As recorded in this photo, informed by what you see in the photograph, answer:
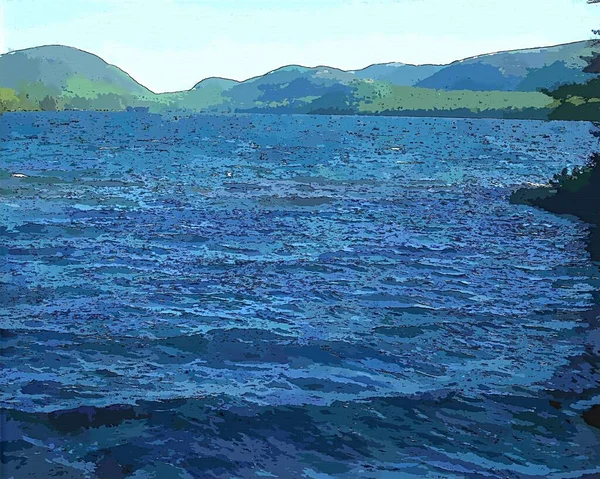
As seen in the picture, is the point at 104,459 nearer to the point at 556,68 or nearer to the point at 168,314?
the point at 168,314

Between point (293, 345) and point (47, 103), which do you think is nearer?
point (293, 345)

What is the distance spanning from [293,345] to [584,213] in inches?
1027

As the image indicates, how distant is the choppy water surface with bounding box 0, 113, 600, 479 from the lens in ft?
33.9

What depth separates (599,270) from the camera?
76.4ft

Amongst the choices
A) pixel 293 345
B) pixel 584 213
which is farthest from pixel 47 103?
pixel 293 345

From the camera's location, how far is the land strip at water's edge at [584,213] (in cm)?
1251

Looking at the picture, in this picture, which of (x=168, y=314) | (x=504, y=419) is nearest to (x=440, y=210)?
(x=168, y=314)

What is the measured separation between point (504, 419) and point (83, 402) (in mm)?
7304

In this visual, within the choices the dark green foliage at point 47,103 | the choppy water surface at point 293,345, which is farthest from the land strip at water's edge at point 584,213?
the dark green foliage at point 47,103

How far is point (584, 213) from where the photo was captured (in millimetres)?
35906

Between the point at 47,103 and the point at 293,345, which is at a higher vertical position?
the point at 47,103

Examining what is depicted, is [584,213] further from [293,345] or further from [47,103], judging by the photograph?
[47,103]

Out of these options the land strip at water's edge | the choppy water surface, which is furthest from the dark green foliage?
the land strip at water's edge

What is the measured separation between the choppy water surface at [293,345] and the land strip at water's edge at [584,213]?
0.43 ft
